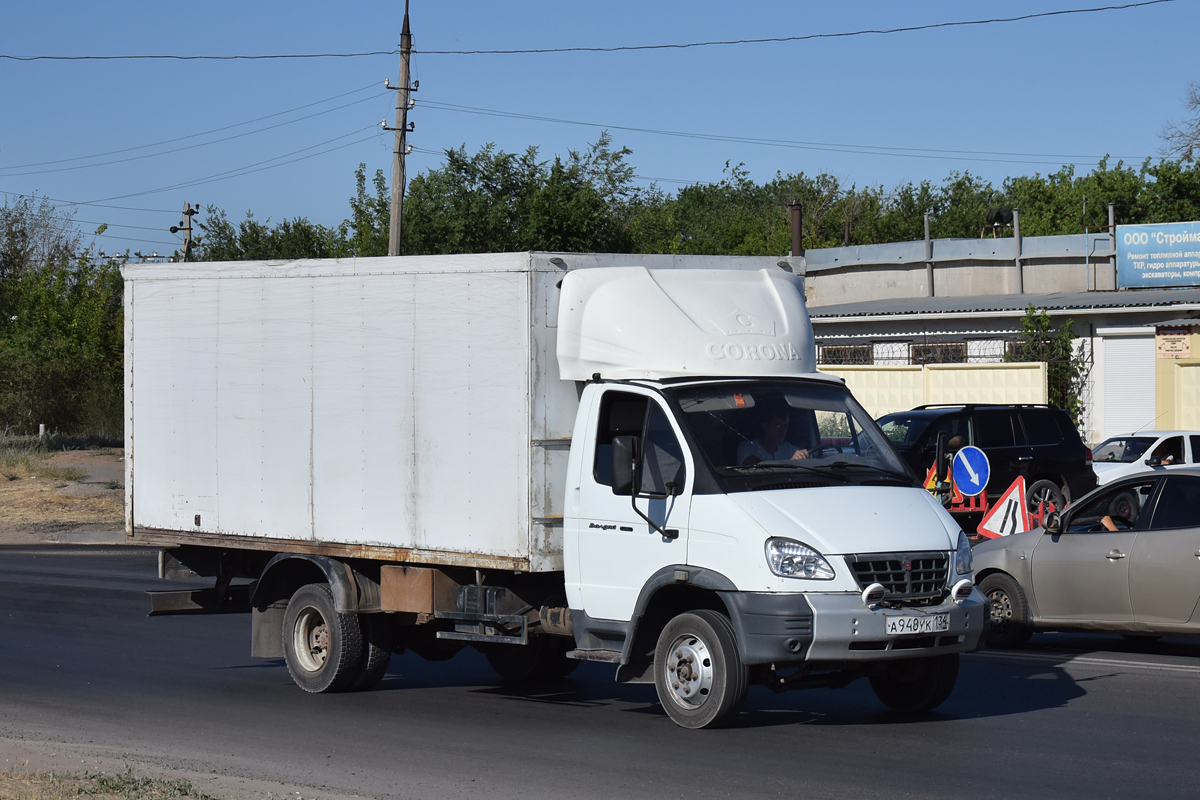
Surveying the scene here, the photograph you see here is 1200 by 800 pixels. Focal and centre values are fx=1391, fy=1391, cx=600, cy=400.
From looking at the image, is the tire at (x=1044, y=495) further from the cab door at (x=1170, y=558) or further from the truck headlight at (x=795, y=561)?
the truck headlight at (x=795, y=561)

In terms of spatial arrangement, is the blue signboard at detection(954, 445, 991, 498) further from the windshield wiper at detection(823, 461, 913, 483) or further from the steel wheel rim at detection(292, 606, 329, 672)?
the steel wheel rim at detection(292, 606, 329, 672)

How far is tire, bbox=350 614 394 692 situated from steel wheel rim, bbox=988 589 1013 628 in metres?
5.28

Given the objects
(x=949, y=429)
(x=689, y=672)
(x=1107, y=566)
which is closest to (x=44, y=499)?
(x=949, y=429)

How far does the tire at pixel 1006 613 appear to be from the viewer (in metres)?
11.8

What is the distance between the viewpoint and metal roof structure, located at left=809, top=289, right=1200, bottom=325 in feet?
99.3

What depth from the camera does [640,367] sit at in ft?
28.2

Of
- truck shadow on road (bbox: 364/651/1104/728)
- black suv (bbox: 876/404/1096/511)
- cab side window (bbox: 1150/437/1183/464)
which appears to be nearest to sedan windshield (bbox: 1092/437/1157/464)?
cab side window (bbox: 1150/437/1183/464)

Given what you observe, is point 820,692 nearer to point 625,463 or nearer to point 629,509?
point 629,509

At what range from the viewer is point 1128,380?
3053 cm

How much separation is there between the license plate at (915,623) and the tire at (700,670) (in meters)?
0.84

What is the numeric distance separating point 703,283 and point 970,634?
8.94ft

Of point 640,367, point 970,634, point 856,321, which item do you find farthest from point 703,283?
point 856,321

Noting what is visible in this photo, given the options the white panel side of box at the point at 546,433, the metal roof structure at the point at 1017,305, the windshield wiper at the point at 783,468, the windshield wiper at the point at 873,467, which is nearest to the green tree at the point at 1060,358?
the metal roof structure at the point at 1017,305

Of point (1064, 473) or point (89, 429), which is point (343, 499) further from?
point (89, 429)
